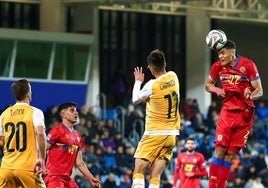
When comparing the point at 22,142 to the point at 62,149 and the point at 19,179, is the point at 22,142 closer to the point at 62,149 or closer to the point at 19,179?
the point at 19,179

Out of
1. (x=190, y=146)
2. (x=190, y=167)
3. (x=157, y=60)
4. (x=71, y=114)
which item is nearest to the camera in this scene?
(x=157, y=60)

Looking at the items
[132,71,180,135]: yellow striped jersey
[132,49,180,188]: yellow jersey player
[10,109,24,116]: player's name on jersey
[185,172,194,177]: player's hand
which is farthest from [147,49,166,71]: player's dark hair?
[185,172,194,177]: player's hand

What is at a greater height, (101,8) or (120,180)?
(101,8)

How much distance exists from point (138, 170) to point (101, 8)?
2570 cm

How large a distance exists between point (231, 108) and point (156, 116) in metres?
1.07

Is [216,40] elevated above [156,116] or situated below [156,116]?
above

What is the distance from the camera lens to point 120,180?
34.4 meters

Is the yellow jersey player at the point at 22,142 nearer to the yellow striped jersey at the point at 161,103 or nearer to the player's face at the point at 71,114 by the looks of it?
the yellow striped jersey at the point at 161,103

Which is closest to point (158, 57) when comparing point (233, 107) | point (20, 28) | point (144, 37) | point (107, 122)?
point (233, 107)

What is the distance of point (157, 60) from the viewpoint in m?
18.0

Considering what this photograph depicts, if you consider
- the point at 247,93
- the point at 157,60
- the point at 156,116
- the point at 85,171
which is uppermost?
the point at 157,60

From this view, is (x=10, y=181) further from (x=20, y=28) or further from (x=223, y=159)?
(x=20, y=28)

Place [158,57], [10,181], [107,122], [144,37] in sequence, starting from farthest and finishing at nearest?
[144,37] < [107,122] < [158,57] < [10,181]

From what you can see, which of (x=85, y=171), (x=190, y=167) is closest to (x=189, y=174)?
(x=190, y=167)
